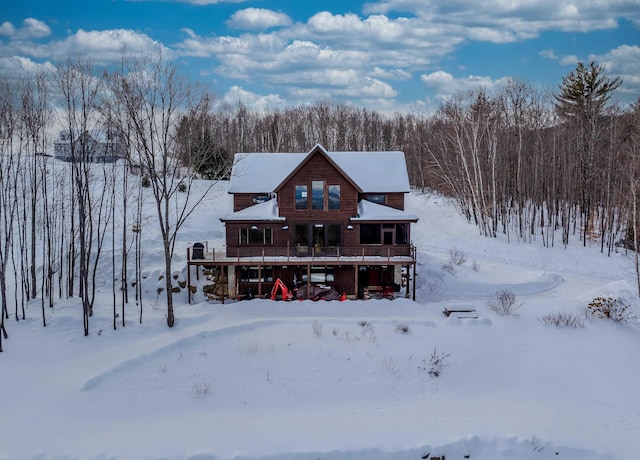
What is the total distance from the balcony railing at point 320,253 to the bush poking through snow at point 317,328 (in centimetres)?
487

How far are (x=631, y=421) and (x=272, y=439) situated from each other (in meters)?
9.09

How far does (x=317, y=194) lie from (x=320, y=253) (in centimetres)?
286

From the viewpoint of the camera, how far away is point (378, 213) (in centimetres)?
2150

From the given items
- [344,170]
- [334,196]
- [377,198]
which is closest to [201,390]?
[334,196]

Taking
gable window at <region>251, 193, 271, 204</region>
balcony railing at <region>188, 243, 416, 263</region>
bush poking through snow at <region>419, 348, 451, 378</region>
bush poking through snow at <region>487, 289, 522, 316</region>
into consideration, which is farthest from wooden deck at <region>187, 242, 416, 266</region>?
bush poking through snow at <region>419, 348, 451, 378</region>

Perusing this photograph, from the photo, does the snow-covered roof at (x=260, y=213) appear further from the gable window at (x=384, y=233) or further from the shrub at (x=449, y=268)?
the shrub at (x=449, y=268)

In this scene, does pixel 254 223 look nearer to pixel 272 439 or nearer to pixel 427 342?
pixel 427 342

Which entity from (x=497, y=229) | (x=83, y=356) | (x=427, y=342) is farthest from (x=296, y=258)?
(x=497, y=229)

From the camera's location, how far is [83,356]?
13922mm

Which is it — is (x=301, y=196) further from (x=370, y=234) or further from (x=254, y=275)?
(x=254, y=275)

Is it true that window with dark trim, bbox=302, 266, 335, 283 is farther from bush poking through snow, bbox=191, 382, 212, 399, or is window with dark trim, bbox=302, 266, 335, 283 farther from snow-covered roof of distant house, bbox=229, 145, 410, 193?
bush poking through snow, bbox=191, 382, 212, 399

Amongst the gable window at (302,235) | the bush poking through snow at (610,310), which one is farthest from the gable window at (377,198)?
the bush poking through snow at (610,310)

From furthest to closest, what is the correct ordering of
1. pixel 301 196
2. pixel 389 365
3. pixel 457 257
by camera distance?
pixel 457 257, pixel 301 196, pixel 389 365

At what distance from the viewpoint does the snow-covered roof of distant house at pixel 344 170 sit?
22594 millimetres
